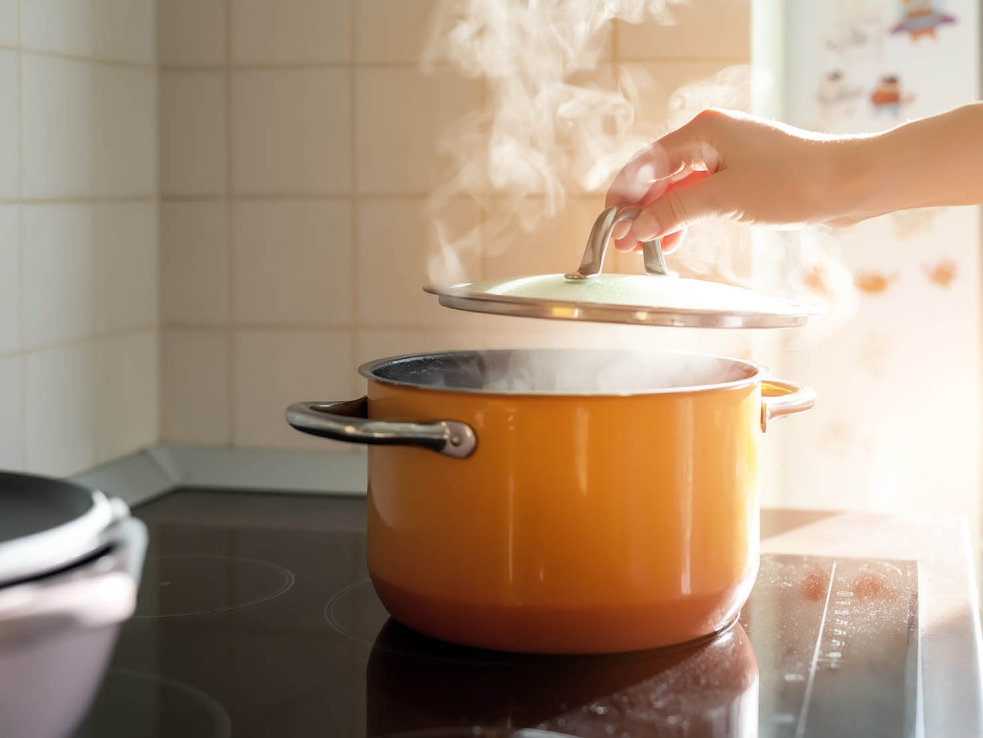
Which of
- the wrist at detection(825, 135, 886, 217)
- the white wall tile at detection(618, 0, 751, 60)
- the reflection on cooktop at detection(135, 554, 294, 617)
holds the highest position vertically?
the white wall tile at detection(618, 0, 751, 60)

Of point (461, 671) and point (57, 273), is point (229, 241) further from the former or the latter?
point (461, 671)

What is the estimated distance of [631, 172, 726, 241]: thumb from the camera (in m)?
0.81

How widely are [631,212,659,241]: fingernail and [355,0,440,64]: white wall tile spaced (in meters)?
0.49

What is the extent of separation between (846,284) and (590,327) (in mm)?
706

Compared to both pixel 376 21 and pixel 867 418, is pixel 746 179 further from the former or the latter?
pixel 867 418

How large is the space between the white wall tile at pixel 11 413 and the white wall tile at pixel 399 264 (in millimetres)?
366

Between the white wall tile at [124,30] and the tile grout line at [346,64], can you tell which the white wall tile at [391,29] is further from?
the white wall tile at [124,30]

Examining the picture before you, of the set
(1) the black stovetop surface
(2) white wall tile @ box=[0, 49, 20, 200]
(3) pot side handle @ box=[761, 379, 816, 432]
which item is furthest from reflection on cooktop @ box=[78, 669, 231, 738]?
(2) white wall tile @ box=[0, 49, 20, 200]

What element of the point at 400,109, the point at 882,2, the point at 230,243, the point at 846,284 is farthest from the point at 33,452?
the point at 882,2

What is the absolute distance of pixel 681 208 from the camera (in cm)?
81

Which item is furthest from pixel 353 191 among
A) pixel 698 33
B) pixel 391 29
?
pixel 698 33

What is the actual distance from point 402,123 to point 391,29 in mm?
101

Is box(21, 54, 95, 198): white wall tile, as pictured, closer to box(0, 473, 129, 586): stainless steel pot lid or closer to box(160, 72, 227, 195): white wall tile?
box(160, 72, 227, 195): white wall tile

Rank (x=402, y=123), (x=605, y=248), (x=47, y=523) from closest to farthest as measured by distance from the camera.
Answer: (x=47, y=523)
(x=605, y=248)
(x=402, y=123)
